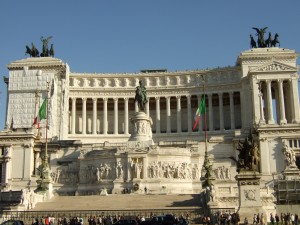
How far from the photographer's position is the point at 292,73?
83.5 metres

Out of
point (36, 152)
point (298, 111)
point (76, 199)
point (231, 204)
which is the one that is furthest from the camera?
point (298, 111)

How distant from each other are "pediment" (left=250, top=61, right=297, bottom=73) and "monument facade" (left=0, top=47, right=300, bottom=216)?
0.57 ft

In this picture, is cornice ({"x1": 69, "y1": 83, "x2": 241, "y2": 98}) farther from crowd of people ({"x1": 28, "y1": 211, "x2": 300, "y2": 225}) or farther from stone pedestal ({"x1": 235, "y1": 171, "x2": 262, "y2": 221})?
stone pedestal ({"x1": 235, "y1": 171, "x2": 262, "y2": 221})

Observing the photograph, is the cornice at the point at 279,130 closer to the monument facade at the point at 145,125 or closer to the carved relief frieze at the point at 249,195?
the monument facade at the point at 145,125

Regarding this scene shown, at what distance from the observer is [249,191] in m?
34.9

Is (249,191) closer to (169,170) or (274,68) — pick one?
(169,170)

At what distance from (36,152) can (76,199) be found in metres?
26.9

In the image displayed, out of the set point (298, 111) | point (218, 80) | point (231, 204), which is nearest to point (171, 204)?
point (231, 204)

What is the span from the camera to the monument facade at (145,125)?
61.0 metres

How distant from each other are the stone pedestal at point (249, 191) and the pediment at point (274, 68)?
51.1 m

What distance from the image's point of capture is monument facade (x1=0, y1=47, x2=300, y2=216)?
6097 centimetres

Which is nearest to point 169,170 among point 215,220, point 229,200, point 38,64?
point 229,200

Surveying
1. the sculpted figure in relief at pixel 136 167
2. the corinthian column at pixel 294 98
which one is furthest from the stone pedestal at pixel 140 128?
the corinthian column at pixel 294 98

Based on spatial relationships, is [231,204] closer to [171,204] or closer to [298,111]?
[171,204]
